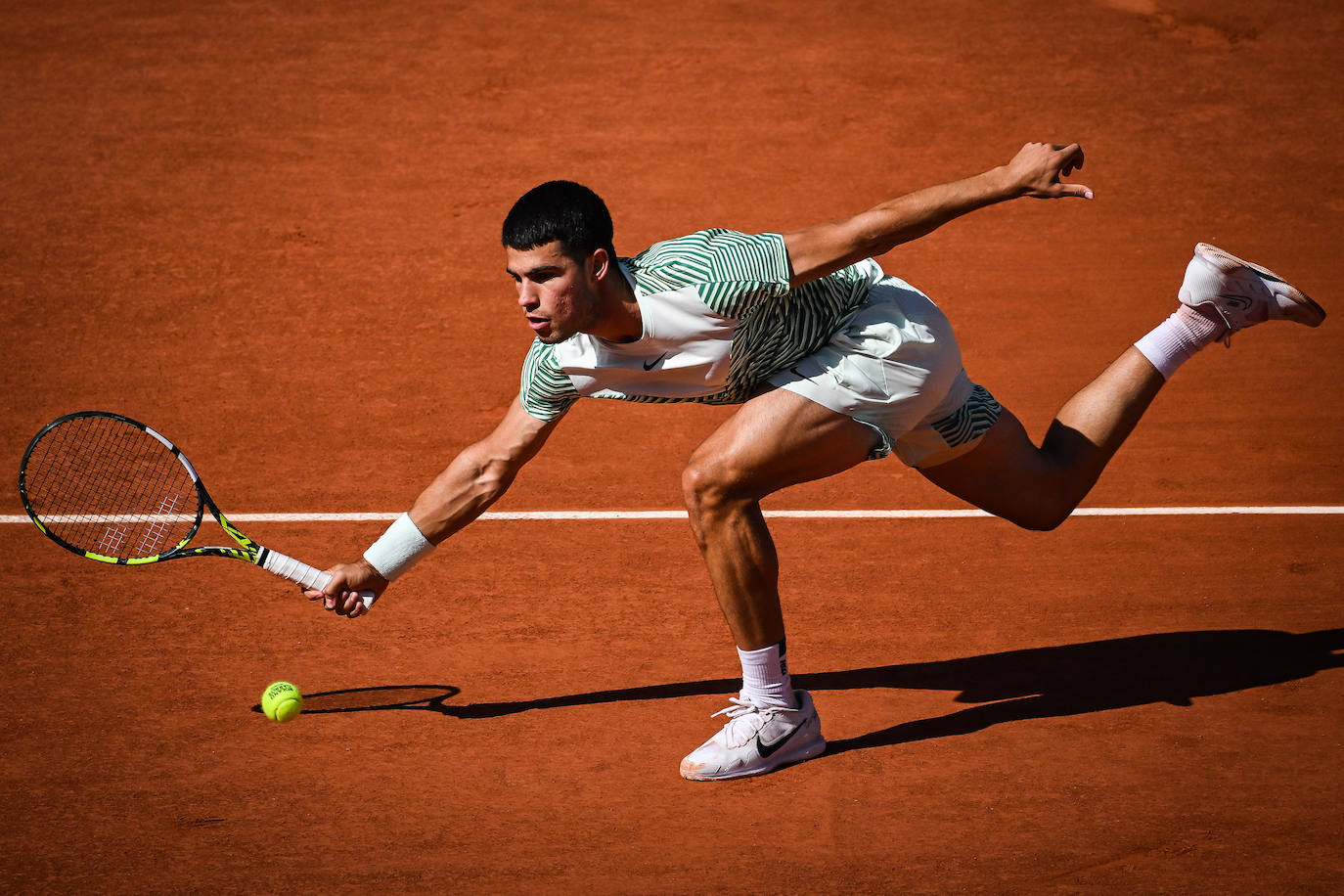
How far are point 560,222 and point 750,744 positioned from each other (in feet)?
5.35

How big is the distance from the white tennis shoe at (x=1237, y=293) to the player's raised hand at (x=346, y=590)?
9.72 ft

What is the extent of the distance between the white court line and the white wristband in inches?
62.2

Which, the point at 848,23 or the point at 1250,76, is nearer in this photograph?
the point at 1250,76

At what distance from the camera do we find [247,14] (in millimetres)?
10898

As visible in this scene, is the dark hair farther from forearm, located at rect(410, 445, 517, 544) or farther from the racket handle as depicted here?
the racket handle

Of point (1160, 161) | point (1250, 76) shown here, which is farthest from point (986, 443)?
point (1250, 76)

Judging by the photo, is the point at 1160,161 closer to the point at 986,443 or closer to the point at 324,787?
the point at 986,443

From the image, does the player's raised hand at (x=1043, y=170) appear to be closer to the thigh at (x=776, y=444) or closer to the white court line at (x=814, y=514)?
the thigh at (x=776, y=444)

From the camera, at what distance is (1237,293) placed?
16.2ft

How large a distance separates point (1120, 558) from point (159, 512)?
13.1 feet

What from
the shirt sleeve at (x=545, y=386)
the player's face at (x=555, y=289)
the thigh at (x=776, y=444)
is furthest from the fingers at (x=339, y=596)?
the thigh at (x=776, y=444)

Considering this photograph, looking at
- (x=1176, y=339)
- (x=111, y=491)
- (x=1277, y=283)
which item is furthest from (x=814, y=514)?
(x=111, y=491)

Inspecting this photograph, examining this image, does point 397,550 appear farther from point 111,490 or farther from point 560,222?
point 111,490

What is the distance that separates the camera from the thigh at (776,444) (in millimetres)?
4008
